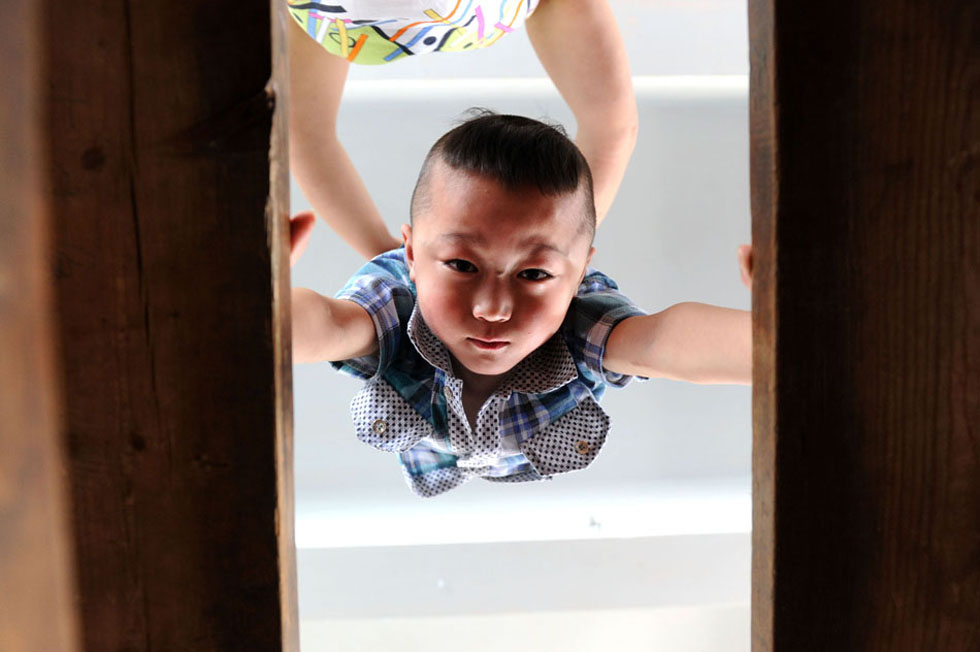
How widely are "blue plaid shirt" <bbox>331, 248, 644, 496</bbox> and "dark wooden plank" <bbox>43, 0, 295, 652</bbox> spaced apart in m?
0.62

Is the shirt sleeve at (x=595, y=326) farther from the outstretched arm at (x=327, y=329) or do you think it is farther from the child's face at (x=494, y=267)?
the outstretched arm at (x=327, y=329)

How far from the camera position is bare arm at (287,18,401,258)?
1112mm

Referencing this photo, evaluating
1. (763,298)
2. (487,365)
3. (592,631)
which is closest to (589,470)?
(592,631)

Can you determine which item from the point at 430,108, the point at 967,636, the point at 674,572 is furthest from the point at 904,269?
the point at 430,108

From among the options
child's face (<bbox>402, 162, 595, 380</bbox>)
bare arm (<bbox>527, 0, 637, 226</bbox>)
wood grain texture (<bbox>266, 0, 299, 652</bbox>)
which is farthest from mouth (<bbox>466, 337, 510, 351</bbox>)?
wood grain texture (<bbox>266, 0, 299, 652</bbox>)

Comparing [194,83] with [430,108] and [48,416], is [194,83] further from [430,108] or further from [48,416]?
[430,108]

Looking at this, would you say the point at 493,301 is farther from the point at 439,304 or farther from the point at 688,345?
the point at 688,345

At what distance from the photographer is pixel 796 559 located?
0.33 metres

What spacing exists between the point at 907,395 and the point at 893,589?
0.25 ft

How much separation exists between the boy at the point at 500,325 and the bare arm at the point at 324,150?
4.5 inches

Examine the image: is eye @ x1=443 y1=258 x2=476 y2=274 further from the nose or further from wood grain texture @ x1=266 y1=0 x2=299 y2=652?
wood grain texture @ x1=266 y1=0 x2=299 y2=652

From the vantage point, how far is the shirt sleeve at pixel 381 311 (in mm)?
961

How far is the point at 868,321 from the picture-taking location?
0.32m

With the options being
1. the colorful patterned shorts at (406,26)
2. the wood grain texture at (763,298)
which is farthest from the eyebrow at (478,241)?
the wood grain texture at (763,298)
